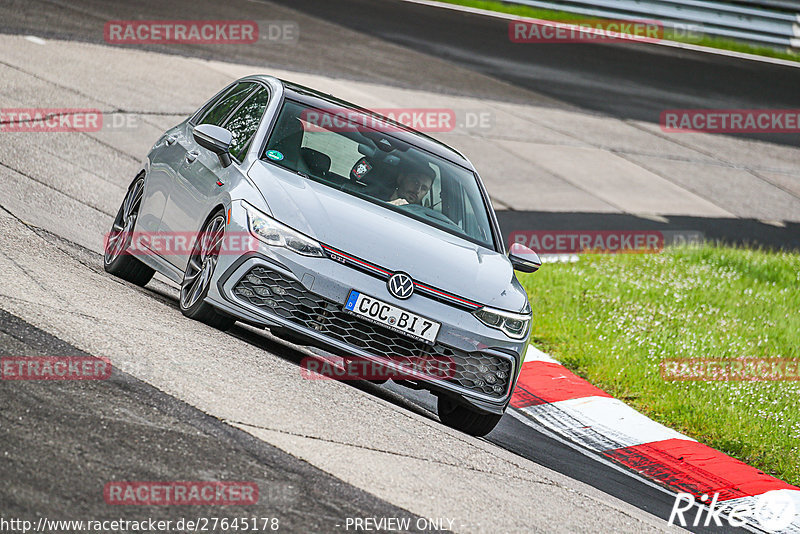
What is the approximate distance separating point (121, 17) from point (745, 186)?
1108cm

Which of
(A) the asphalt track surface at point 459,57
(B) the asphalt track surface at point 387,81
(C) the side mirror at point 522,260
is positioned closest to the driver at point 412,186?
(C) the side mirror at point 522,260

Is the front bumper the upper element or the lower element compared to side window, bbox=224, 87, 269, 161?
lower

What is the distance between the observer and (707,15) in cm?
2891

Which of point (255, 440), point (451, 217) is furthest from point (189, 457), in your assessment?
point (451, 217)

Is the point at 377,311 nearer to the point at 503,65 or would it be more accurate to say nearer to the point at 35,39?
the point at 35,39

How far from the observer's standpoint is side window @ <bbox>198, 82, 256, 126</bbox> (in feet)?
27.5

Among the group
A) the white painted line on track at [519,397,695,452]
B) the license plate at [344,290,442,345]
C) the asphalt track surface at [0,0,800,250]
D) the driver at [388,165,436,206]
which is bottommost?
the white painted line on track at [519,397,695,452]

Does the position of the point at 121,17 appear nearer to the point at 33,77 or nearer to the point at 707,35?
the point at 33,77

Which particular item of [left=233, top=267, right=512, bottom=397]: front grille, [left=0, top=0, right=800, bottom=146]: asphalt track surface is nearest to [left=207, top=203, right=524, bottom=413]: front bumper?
[left=233, top=267, right=512, bottom=397]: front grille

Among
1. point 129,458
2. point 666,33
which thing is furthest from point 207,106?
point 666,33

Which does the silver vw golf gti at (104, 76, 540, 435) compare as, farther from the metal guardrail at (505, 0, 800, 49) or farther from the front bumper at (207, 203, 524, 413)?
the metal guardrail at (505, 0, 800, 49)

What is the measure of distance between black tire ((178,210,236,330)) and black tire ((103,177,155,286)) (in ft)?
3.94

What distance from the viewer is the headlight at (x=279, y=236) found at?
646 cm

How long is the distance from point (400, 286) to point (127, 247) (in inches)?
104
